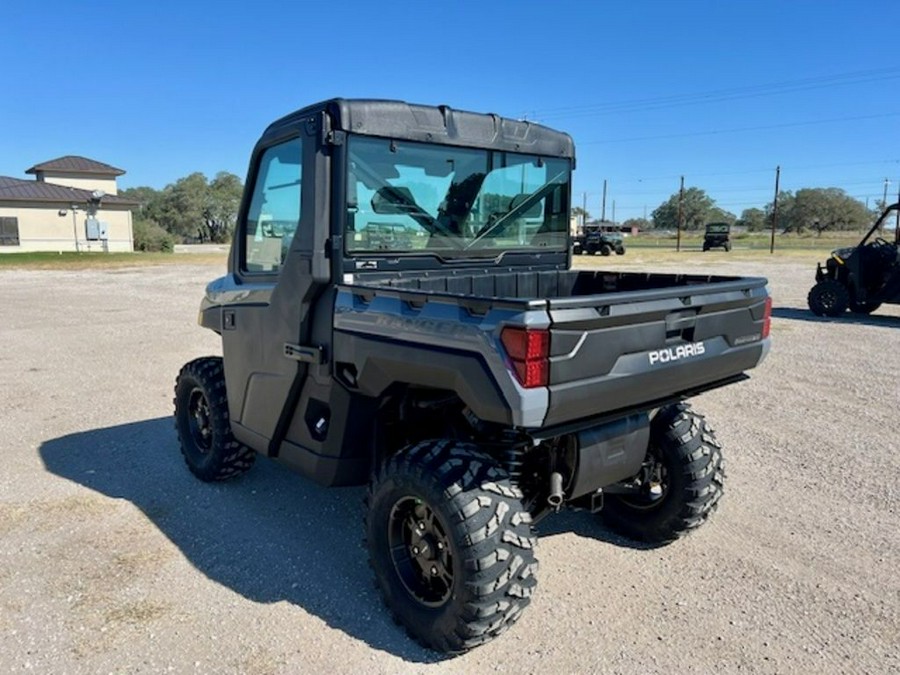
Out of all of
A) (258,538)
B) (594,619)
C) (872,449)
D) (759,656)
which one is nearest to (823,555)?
(759,656)

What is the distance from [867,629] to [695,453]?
107 centimetres

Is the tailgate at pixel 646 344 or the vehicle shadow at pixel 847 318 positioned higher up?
the tailgate at pixel 646 344

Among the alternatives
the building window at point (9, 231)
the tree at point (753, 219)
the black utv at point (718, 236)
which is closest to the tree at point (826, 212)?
the tree at point (753, 219)

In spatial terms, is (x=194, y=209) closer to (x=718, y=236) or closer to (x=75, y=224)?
(x=75, y=224)

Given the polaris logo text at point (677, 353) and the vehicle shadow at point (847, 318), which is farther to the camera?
the vehicle shadow at point (847, 318)

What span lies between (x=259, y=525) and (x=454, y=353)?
6.94ft

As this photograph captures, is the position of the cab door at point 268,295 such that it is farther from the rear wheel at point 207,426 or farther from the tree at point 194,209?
the tree at point 194,209

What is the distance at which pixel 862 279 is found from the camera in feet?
42.6

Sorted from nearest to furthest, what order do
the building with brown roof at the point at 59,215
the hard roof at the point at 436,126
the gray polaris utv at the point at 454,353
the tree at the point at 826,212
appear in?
the gray polaris utv at the point at 454,353 < the hard roof at the point at 436,126 < the building with brown roof at the point at 59,215 < the tree at the point at 826,212

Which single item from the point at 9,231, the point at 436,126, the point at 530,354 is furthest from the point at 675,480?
the point at 9,231

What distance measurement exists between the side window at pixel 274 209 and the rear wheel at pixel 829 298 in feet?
41.1

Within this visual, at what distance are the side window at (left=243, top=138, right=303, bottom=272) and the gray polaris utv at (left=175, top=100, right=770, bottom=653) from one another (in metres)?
0.02

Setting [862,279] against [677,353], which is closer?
[677,353]

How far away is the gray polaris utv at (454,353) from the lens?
103 inches
